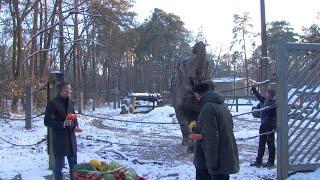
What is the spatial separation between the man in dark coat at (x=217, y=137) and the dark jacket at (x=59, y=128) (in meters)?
2.63

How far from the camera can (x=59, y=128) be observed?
8391mm

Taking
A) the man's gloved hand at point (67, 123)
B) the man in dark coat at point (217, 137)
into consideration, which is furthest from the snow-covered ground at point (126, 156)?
the man in dark coat at point (217, 137)

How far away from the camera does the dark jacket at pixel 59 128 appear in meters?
8.41

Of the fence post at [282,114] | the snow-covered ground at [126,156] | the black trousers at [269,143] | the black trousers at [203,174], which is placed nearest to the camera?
the black trousers at [203,174]

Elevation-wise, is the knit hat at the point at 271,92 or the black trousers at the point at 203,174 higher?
the knit hat at the point at 271,92

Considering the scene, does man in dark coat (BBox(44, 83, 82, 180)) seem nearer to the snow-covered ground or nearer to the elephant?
the snow-covered ground

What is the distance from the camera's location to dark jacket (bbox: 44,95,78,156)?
8414mm

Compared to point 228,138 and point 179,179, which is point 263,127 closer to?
point 179,179

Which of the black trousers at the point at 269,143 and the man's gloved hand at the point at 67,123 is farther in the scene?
the black trousers at the point at 269,143

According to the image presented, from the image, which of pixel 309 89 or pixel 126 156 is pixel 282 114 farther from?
pixel 126 156

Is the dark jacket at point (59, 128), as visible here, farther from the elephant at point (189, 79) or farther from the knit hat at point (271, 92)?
the elephant at point (189, 79)

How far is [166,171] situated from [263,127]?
212 cm

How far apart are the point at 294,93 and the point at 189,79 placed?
11.9 feet

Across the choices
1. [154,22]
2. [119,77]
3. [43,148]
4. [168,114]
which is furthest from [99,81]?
[43,148]
